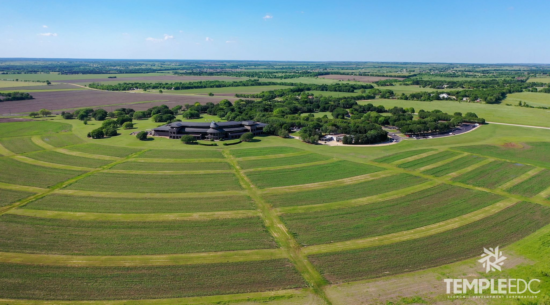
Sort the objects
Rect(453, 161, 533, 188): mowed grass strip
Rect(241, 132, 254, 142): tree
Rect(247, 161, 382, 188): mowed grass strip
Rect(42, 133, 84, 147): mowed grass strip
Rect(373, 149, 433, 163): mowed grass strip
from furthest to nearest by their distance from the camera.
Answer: Rect(241, 132, 254, 142): tree, Rect(42, 133, 84, 147): mowed grass strip, Rect(373, 149, 433, 163): mowed grass strip, Rect(247, 161, 382, 188): mowed grass strip, Rect(453, 161, 533, 188): mowed grass strip

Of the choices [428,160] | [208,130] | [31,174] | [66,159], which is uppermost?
[208,130]

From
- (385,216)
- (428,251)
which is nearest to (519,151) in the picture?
(385,216)

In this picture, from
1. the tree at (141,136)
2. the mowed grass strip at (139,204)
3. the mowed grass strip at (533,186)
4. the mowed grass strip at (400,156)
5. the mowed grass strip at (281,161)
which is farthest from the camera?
the tree at (141,136)

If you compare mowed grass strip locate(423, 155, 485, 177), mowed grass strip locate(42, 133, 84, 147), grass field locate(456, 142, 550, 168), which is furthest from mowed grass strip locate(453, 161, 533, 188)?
mowed grass strip locate(42, 133, 84, 147)

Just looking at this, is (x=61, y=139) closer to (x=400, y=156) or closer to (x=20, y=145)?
(x=20, y=145)

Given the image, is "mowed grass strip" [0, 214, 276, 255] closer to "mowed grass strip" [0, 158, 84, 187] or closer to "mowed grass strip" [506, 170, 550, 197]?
"mowed grass strip" [0, 158, 84, 187]

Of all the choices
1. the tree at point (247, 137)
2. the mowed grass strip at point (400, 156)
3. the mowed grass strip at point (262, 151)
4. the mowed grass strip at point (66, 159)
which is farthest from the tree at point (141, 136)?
the mowed grass strip at point (400, 156)

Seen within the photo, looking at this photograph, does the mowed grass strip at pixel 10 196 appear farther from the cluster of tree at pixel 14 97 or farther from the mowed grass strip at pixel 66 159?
the cluster of tree at pixel 14 97
